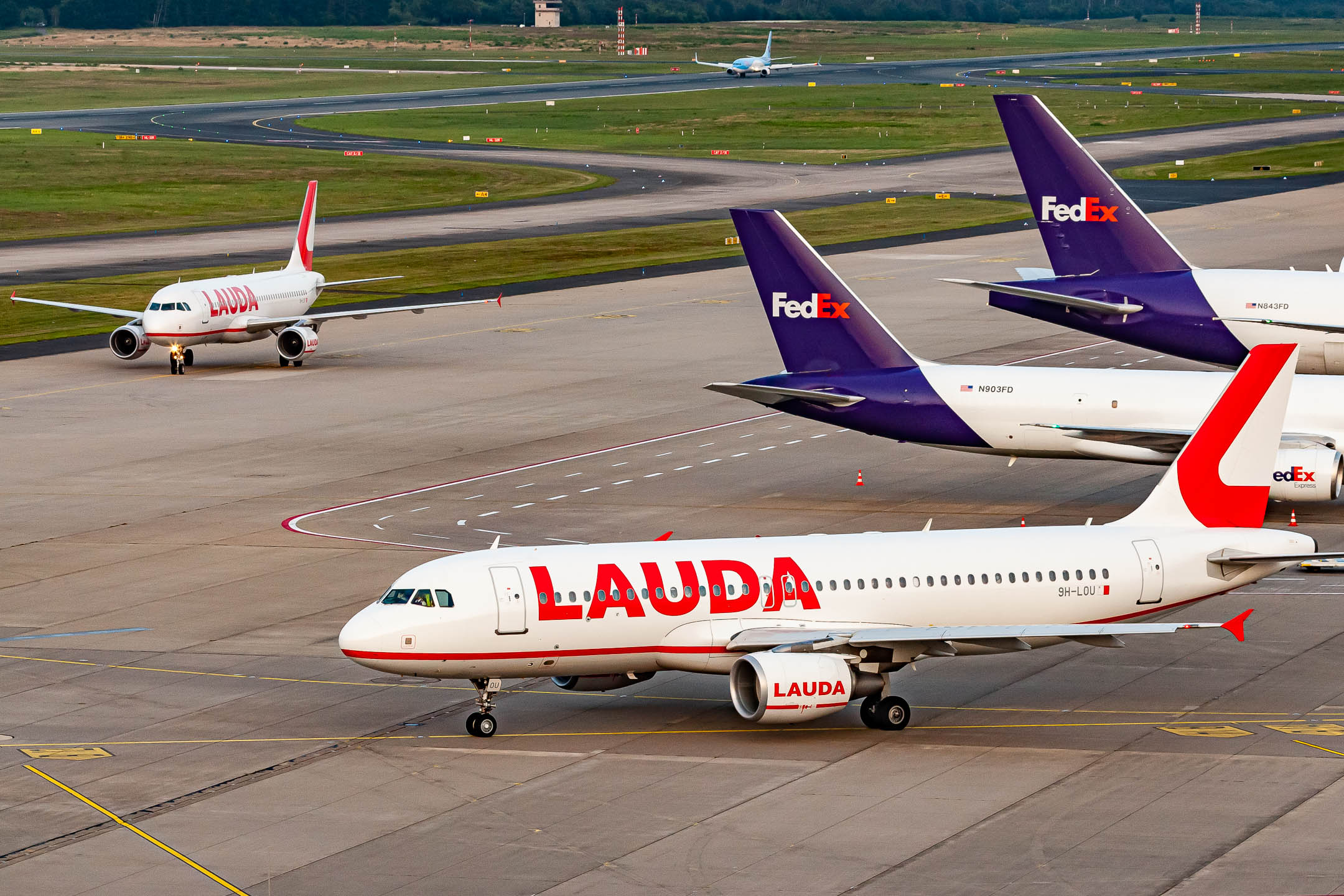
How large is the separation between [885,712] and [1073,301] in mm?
28822

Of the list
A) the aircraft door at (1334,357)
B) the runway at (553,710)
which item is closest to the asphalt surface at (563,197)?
the runway at (553,710)

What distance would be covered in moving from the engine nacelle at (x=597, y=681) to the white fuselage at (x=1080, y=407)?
19.8 m

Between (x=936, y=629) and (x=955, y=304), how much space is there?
64277 millimetres

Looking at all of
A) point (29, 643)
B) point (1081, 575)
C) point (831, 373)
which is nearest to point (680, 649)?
point (1081, 575)

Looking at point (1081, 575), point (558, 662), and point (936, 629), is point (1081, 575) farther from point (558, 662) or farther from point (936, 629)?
point (558, 662)

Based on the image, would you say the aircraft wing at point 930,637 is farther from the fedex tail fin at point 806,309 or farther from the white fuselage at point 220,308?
the white fuselage at point 220,308

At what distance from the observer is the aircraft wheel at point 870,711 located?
35.2m

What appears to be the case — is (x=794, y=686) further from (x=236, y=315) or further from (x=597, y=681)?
(x=236, y=315)

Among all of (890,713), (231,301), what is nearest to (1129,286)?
(890,713)

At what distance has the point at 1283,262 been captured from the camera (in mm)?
106125

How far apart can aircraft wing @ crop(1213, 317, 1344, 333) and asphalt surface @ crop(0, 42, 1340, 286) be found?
64660 millimetres

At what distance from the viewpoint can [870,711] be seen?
116ft

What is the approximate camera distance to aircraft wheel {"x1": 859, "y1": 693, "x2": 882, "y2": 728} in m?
35.2

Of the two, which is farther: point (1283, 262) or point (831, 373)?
point (1283, 262)
